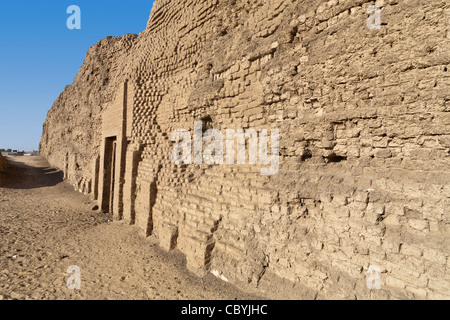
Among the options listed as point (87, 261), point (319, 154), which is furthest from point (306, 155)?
point (87, 261)

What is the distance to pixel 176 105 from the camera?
7.21 meters

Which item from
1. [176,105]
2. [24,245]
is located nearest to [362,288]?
[176,105]

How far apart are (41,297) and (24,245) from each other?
275cm

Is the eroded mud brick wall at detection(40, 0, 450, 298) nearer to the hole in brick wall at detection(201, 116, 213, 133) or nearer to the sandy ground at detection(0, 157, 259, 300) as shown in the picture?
the hole in brick wall at detection(201, 116, 213, 133)

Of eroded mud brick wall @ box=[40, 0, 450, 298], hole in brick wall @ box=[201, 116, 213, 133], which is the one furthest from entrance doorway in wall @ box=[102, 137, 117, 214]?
hole in brick wall @ box=[201, 116, 213, 133]

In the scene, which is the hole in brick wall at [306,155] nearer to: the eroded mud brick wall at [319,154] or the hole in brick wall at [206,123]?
the eroded mud brick wall at [319,154]

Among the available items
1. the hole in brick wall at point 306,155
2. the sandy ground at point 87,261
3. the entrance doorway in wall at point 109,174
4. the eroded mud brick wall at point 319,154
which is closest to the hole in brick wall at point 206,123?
the eroded mud brick wall at point 319,154

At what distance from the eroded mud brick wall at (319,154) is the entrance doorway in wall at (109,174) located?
143 inches

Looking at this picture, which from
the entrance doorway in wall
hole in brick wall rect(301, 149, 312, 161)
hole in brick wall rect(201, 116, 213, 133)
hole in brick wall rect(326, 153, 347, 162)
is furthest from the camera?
the entrance doorway in wall

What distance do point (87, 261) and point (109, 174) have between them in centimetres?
577

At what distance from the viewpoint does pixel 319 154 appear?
3.83 metres

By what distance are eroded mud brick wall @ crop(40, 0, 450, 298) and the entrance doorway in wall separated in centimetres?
363

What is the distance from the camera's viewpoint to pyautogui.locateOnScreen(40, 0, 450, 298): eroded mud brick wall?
275 centimetres

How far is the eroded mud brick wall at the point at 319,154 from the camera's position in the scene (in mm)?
2752
